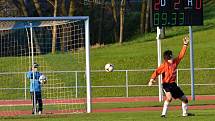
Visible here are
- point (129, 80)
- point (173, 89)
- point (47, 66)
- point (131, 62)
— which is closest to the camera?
point (173, 89)

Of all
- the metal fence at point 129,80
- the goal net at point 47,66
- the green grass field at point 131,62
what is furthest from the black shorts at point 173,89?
the metal fence at point 129,80

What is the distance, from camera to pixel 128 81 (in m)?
43.6

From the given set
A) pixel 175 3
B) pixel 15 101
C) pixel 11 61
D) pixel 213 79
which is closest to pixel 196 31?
pixel 213 79

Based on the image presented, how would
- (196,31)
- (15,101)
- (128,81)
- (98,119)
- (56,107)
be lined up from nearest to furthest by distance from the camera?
(98,119)
(56,107)
(15,101)
(128,81)
(196,31)

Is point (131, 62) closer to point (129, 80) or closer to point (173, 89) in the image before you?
point (129, 80)

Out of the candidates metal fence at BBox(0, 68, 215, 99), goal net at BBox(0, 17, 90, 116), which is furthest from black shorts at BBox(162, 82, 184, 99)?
metal fence at BBox(0, 68, 215, 99)

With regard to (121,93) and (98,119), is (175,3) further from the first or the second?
(121,93)

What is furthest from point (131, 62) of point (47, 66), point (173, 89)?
point (173, 89)

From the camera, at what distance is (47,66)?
4159 centimetres

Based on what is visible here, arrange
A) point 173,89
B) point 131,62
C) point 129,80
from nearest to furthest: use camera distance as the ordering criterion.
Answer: point 173,89 < point 129,80 < point 131,62

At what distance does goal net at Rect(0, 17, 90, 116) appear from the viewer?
27.0 meters

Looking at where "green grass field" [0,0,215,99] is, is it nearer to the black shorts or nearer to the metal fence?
the metal fence

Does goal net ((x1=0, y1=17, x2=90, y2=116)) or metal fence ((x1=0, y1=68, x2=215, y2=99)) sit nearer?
goal net ((x1=0, y1=17, x2=90, y2=116))

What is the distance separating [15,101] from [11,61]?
5.52 m
